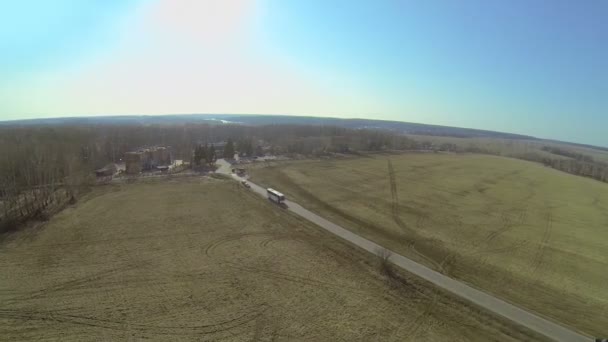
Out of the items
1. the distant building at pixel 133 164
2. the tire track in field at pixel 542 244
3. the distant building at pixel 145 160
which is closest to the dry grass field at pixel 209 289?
the tire track in field at pixel 542 244

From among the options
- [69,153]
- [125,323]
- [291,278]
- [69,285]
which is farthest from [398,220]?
[69,153]

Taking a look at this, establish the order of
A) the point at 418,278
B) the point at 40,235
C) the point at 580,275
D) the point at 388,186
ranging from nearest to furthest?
the point at 418,278 < the point at 580,275 < the point at 40,235 < the point at 388,186

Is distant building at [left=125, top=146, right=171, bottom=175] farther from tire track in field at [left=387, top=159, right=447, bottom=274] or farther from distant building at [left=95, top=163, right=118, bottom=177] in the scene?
tire track in field at [left=387, top=159, right=447, bottom=274]

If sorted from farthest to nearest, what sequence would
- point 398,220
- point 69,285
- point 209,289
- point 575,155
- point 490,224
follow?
point 575,155 < point 398,220 < point 490,224 < point 69,285 < point 209,289

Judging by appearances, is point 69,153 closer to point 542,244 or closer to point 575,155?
point 542,244

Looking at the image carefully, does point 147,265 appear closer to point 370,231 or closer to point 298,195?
point 370,231

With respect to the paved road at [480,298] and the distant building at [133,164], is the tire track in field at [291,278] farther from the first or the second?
the distant building at [133,164]

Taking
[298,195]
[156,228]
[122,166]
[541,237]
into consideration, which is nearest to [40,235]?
[156,228]

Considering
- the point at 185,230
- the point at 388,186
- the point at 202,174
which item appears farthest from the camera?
the point at 202,174
